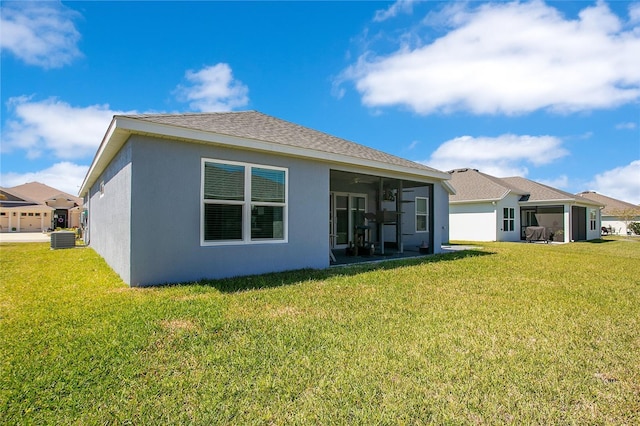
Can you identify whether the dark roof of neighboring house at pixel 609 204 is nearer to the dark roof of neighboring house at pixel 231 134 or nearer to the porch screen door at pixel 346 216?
the porch screen door at pixel 346 216

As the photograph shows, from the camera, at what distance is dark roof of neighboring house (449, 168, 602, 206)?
68.9 feet

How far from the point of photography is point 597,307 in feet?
17.3

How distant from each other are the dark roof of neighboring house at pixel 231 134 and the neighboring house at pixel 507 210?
13265 mm

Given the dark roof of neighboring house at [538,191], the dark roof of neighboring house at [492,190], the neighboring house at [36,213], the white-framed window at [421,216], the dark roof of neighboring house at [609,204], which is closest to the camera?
the white-framed window at [421,216]

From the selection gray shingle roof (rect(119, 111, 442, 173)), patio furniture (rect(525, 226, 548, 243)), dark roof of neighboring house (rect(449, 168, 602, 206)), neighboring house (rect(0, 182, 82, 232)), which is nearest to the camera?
gray shingle roof (rect(119, 111, 442, 173))

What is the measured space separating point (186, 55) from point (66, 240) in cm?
934

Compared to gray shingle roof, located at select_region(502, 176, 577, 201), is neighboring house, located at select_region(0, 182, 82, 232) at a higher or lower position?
lower

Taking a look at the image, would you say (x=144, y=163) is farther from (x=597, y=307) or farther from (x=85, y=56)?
(x=597, y=307)

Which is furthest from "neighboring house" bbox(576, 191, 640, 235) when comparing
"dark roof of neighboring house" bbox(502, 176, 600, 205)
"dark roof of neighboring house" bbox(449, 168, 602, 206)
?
"dark roof of neighboring house" bbox(449, 168, 602, 206)

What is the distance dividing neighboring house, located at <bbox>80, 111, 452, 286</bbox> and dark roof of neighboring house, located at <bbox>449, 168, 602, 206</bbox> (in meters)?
14.5

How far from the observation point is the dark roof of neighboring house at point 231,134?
5.93 metres

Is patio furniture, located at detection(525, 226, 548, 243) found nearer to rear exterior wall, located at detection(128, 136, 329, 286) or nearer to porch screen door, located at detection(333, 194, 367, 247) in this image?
porch screen door, located at detection(333, 194, 367, 247)

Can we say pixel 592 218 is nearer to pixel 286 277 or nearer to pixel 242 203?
pixel 286 277

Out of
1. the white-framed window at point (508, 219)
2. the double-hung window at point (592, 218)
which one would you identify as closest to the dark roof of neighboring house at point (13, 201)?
the white-framed window at point (508, 219)
